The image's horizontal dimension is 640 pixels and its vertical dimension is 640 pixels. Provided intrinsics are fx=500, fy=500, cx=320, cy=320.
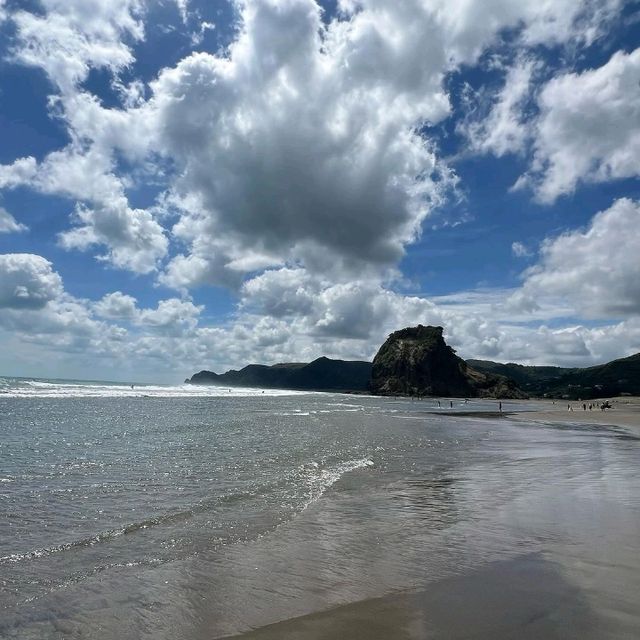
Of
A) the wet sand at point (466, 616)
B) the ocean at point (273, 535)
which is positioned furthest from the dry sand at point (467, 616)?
the ocean at point (273, 535)

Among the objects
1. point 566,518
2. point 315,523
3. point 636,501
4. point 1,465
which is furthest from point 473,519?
point 1,465

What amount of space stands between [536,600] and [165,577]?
5.87m

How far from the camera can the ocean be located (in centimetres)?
716

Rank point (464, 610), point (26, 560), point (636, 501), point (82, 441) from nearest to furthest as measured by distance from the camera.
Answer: point (464, 610), point (26, 560), point (636, 501), point (82, 441)

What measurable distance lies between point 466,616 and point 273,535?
17.5 ft

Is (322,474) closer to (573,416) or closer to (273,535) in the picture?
(273,535)

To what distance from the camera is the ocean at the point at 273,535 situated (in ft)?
23.5

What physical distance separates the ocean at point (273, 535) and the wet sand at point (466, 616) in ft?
0.40

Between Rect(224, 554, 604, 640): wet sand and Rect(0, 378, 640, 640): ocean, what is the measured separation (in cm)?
12

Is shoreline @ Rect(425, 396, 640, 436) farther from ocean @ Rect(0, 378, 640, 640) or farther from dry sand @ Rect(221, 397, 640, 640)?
dry sand @ Rect(221, 397, 640, 640)

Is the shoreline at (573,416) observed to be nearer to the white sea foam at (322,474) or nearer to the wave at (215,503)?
the white sea foam at (322,474)

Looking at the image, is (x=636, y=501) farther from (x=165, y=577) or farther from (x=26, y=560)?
(x=26, y=560)

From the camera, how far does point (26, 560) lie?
362 inches

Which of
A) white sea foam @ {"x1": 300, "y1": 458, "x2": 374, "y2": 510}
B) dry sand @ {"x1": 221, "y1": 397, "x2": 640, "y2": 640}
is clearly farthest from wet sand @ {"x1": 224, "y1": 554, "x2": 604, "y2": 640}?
white sea foam @ {"x1": 300, "y1": 458, "x2": 374, "y2": 510}
